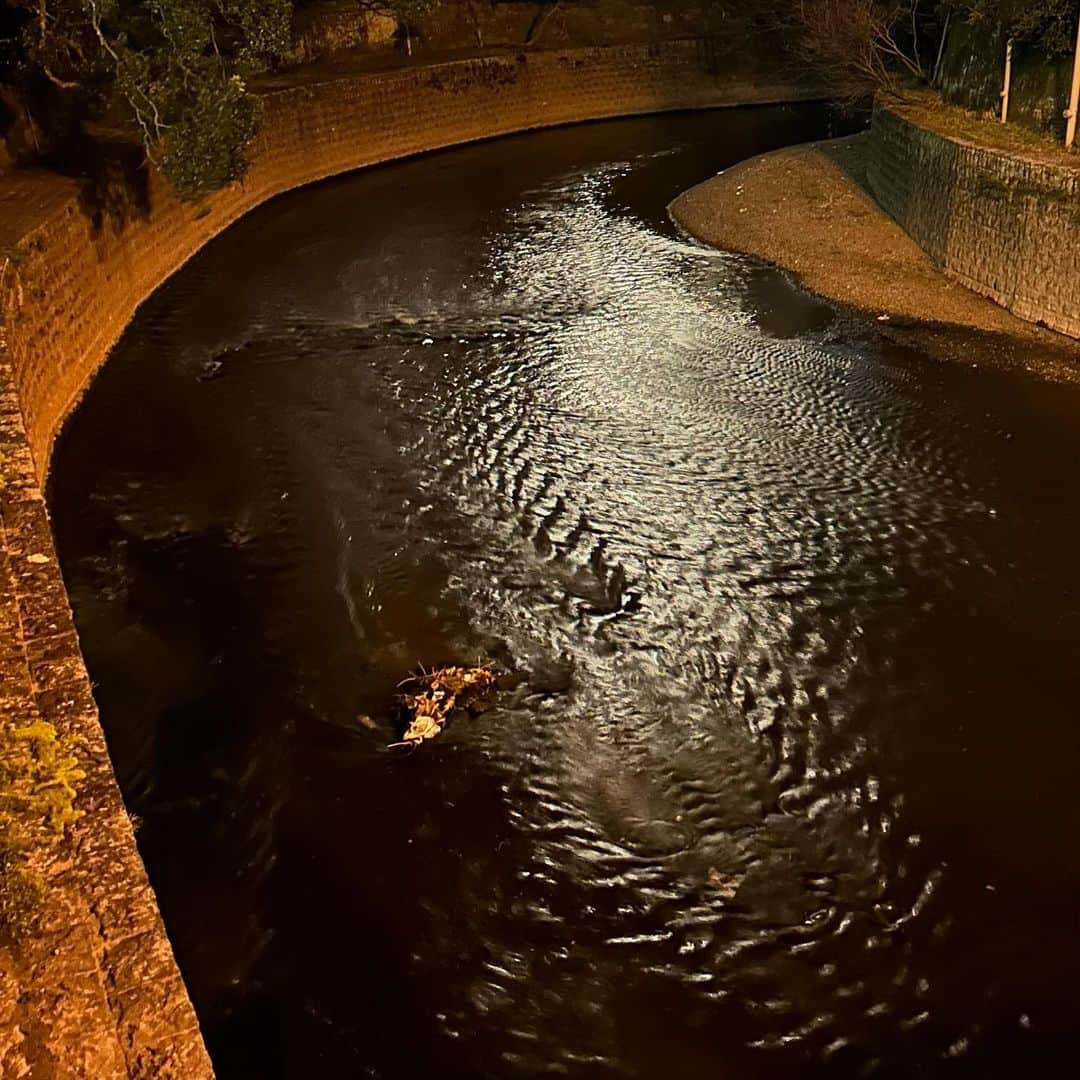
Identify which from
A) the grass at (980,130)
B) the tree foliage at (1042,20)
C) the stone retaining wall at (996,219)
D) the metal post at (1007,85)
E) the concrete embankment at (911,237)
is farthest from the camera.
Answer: the metal post at (1007,85)

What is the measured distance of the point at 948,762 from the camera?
7.07 meters

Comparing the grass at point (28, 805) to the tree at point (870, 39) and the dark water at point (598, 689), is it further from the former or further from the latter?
the tree at point (870, 39)

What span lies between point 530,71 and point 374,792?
25.5 m

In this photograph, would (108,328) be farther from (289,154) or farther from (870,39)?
(870,39)

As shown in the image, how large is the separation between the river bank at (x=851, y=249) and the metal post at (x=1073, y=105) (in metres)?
2.21

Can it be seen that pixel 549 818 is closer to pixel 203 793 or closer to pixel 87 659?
pixel 203 793

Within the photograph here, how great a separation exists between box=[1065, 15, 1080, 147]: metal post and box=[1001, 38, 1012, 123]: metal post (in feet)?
4.05

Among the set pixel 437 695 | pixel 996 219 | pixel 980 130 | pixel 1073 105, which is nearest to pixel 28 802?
pixel 437 695

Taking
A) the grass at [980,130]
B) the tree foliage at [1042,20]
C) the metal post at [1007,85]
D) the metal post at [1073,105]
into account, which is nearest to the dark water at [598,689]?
the grass at [980,130]

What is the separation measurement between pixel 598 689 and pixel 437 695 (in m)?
1.14

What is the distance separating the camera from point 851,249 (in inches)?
659

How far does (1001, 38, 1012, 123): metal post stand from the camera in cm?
1533

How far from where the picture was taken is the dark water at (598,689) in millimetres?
5566

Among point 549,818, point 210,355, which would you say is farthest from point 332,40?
point 549,818
